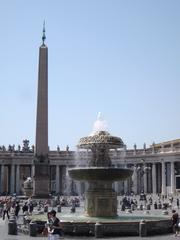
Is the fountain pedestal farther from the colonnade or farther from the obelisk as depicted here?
the colonnade

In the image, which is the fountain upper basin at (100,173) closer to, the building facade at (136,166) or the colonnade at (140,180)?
the colonnade at (140,180)

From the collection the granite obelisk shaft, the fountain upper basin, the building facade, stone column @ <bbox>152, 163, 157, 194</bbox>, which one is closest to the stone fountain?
the fountain upper basin

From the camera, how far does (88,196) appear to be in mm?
25719

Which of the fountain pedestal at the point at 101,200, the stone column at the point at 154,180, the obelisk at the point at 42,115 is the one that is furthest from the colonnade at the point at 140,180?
the fountain pedestal at the point at 101,200

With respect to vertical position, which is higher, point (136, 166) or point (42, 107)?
point (42, 107)

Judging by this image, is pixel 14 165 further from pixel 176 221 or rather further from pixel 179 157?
pixel 176 221

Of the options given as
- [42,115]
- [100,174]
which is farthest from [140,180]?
[100,174]

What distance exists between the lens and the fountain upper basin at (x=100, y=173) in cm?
2427

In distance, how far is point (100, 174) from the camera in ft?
80.1

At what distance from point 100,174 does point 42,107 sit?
2991 centimetres

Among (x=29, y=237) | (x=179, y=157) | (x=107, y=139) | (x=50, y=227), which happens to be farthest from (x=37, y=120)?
(x=179, y=157)

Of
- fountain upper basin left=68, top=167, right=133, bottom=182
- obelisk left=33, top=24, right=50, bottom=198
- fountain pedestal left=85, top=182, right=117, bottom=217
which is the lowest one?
fountain pedestal left=85, top=182, right=117, bottom=217

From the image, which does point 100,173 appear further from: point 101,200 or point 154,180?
point 154,180

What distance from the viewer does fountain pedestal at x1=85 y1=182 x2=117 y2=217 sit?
25.4 m
